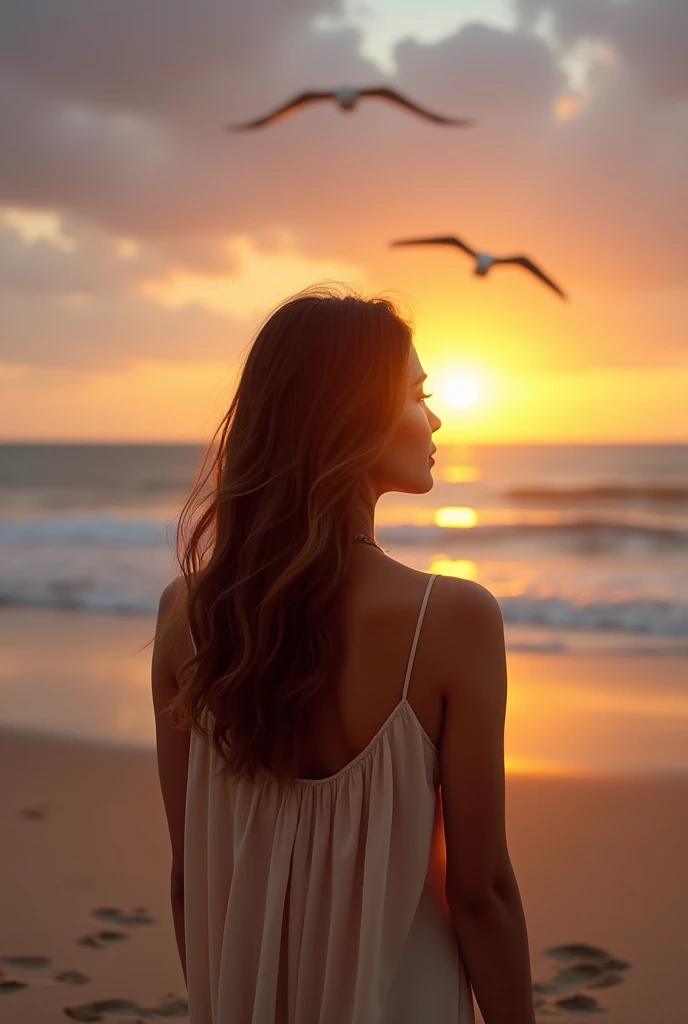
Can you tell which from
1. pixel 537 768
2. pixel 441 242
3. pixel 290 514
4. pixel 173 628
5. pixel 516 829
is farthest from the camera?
pixel 441 242

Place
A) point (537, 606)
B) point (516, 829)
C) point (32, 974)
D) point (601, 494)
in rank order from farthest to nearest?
point (601, 494) → point (537, 606) → point (516, 829) → point (32, 974)

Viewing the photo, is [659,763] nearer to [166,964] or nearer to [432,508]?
[166,964]

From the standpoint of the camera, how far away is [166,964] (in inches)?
125

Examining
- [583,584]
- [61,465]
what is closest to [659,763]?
[583,584]

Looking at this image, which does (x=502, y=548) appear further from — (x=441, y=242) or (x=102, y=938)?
(x=102, y=938)

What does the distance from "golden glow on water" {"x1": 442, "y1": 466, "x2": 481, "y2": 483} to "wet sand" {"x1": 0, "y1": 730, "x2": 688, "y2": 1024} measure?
108ft

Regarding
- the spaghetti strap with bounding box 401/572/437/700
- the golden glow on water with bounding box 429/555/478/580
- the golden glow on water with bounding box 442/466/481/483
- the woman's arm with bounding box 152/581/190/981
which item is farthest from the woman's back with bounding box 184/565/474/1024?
the golden glow on water with bounding box 442/466/481/483

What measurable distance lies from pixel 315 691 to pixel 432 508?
2457 centimetres

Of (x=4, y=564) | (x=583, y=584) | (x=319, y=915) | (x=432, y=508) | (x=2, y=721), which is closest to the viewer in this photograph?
(x=319, y=915)

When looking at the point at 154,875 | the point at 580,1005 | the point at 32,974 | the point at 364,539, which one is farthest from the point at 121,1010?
the point at 364,539

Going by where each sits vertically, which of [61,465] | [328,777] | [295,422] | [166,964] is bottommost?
[166,964]

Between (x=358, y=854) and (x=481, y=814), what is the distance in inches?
7.9

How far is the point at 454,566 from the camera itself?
1434cm

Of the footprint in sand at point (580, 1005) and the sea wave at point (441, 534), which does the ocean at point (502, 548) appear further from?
the footprint in sand at point (580, 1005)
